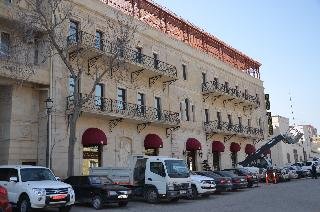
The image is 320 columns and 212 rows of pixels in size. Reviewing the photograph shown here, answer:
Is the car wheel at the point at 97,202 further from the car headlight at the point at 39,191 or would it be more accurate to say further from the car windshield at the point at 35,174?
the car headlight at the point at 39,191

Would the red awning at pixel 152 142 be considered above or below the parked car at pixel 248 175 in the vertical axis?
above

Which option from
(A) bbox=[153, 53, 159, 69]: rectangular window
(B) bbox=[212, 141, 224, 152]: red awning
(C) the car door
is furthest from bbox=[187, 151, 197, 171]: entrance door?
(C) the car door

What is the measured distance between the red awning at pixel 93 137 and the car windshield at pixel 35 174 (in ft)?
29.9

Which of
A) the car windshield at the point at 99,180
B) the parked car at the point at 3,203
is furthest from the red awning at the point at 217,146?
the parked car at the point at 3,203

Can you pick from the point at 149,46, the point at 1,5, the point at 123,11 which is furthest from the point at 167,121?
the point at 1,5

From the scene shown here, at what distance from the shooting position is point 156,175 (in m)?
19.7

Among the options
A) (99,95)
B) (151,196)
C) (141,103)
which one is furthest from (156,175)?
(141,103)

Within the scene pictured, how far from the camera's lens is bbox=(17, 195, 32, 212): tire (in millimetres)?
14445

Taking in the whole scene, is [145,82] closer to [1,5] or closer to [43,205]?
[1,5]

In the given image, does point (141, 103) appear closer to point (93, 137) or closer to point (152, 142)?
point (152, 142)

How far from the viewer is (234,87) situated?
46.8 m

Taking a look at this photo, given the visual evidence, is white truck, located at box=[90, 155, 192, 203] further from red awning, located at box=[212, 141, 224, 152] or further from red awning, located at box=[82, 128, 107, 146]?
red awning, located at box=[212, 141, 224, 152]

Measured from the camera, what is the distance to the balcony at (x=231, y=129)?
39.2 m

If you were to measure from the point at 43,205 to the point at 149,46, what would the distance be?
70.9ft
